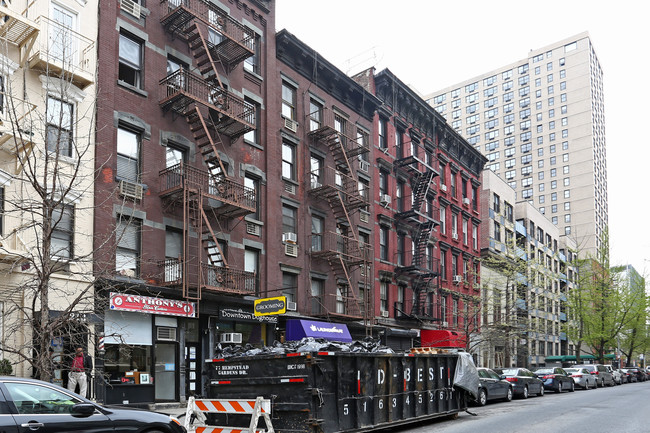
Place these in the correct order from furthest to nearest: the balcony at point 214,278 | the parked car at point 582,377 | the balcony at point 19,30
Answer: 1. the parked car at point 582,377
2. the balcony at point 214,278
3. the balcony at point 19,30

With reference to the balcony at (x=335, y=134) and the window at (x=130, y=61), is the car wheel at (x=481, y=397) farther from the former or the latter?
the window at (x=130, y=61)

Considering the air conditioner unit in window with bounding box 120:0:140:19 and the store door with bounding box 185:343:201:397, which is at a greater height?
the air conditioner unit in window with bounding box 120:0:140:19

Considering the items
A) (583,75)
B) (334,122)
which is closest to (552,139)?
(583,75)

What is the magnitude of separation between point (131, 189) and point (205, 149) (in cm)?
404

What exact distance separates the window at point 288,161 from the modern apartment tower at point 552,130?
8396 cm

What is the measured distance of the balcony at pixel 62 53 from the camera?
669 inches

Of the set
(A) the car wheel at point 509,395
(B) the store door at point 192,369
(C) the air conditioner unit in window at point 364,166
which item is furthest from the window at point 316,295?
(A) the car wheel at point 509,395

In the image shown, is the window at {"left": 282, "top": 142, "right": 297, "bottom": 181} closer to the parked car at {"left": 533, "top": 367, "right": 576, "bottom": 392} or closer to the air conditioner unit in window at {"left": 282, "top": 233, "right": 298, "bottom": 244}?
the air conditioner unit in window at {"left": 282, "top": 233, "right": 298, "bottom": 244}

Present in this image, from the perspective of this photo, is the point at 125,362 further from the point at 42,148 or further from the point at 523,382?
the point at 523,382

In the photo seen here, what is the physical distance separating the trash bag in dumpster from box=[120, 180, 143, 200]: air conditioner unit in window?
11.0 metres

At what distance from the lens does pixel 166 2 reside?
22.2 meters

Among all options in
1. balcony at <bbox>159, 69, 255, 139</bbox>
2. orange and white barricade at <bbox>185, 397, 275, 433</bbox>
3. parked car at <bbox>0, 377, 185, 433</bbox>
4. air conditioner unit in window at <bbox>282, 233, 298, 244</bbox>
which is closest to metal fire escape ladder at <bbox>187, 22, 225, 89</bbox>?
balcony at <bbox>159, 69, 255, 139</bbox>

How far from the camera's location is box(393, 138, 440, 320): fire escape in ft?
117

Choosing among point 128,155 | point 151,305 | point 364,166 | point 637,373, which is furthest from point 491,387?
point 637,373
